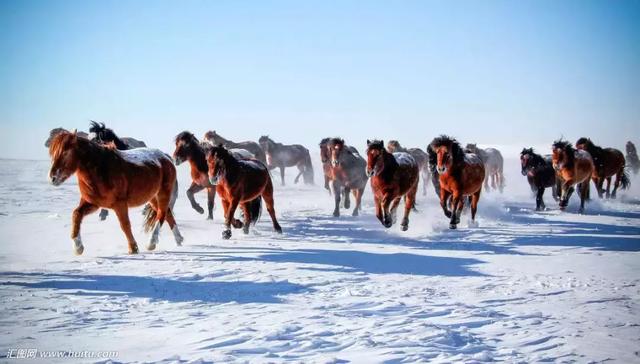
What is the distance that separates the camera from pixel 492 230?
10211 millimetres

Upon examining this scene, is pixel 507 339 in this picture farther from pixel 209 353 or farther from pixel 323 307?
pixel 209 353

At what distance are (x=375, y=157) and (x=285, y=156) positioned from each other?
16.9 meters

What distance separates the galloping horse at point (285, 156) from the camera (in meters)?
25.4

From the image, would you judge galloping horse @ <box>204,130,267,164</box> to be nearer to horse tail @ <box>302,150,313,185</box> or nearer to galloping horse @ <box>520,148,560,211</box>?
horse tail @ <box>302,150,313,185</box>

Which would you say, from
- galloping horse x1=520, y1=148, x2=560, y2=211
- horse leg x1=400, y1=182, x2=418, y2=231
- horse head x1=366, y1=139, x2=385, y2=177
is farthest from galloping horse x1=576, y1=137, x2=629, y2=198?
horse head x1=366, y1=139, x2=385, y2=177

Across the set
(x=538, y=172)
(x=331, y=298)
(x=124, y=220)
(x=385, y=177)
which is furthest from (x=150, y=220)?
(x=538, y=172)

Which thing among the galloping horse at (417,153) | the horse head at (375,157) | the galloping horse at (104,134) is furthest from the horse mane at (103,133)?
the galloping horse at (417,153)

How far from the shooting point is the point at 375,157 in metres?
9.45

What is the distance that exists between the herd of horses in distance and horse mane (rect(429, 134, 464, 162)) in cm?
3

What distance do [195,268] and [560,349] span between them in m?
4.36

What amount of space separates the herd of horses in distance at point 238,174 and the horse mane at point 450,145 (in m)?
0.03

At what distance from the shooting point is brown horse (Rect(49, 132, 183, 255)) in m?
6.27

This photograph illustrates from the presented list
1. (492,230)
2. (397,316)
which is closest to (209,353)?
(397,316)

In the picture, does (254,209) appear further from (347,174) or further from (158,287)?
(158,287)
